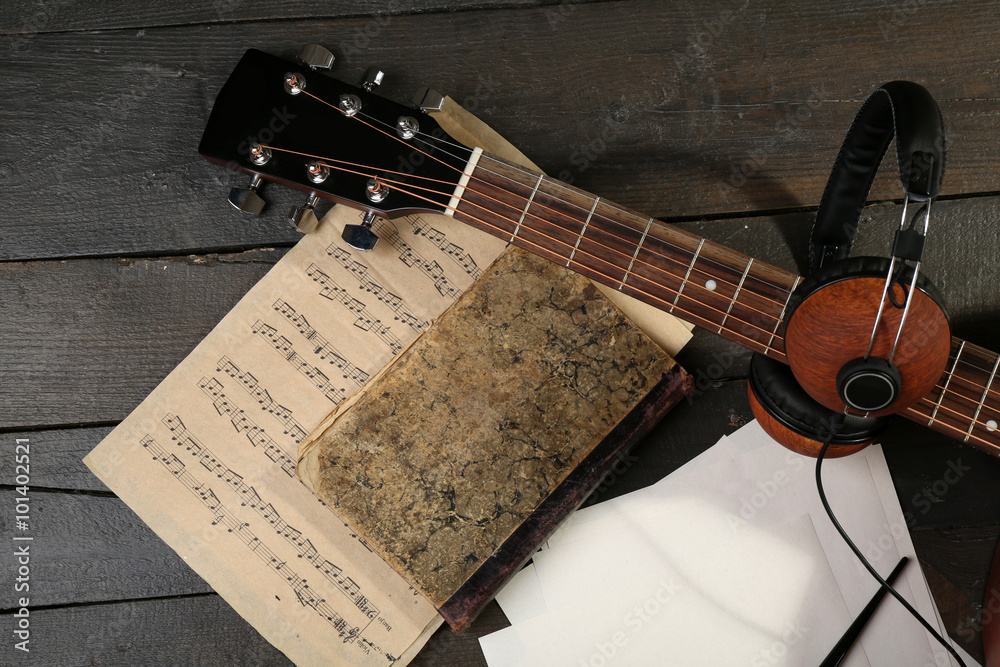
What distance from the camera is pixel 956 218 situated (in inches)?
28.1

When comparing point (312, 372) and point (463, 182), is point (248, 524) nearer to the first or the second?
point (312, 372)

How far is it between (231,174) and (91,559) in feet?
1.47

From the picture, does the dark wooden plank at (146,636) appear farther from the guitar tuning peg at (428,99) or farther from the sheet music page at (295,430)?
the guitar tuning peg at (428,99)

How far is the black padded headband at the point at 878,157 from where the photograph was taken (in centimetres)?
43

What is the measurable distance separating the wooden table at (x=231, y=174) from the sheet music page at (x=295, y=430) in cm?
3

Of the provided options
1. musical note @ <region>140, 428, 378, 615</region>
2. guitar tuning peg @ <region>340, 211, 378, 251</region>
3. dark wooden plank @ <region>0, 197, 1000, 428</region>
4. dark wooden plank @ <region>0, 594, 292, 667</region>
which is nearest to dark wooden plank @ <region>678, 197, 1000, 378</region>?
dark wooden plank @ <region>0, 197, 1000, 428</region>

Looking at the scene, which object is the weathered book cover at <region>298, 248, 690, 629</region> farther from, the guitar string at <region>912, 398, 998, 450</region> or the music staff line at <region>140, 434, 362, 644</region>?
the guitar string at <region>912, 398, 998, 450</region>

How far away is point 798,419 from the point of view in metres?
0.56

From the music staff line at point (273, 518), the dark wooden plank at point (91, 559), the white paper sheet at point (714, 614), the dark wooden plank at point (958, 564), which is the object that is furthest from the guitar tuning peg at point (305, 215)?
the dark wooden plank at point (958, 564)

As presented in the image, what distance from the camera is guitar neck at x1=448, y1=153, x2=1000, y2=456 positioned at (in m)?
0.61

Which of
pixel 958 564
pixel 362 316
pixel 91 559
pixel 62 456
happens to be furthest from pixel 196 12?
pixel 958 564

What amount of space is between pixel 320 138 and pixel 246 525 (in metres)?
0.41

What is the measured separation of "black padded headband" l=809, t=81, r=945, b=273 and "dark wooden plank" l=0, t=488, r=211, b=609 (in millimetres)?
758

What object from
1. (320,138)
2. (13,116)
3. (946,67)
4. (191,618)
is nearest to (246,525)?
(191,618)
